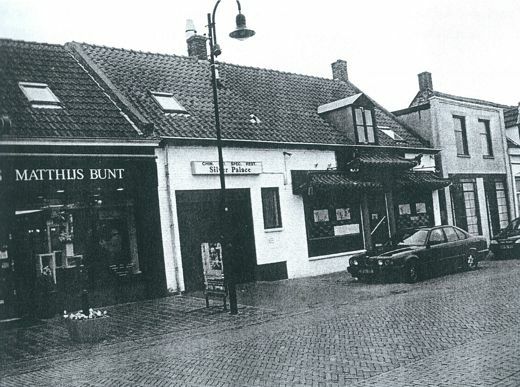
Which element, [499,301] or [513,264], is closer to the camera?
[499,301]

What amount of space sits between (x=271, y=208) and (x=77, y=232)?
21.4 feet

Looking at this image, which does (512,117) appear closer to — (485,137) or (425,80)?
(485,137)

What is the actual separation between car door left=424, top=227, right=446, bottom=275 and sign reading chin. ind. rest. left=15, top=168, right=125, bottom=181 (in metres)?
8.98

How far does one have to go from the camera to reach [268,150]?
57.4ft

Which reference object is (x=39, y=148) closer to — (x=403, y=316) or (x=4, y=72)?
(x=4, y=72)

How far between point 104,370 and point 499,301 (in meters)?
7.79

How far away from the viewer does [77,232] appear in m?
13.5

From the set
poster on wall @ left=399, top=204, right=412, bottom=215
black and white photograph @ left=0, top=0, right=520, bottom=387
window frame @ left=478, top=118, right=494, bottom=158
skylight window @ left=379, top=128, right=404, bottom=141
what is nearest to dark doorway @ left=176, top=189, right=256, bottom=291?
black and white photograph @ left=0, top=0, right=520, bottom=387

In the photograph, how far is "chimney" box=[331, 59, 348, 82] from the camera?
25.9 m

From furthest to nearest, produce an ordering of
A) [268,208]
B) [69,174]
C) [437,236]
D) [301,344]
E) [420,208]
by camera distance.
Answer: [420,208] → [268,208] → [437,236] → [69,174] → [301,344]

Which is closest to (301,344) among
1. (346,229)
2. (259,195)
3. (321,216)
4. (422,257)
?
(422,257)

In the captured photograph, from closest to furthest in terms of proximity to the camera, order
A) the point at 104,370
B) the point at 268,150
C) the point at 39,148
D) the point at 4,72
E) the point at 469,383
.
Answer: the point at 469,383 < the point at 104,370 < the point at 39,148 < the point at 4,72 < the point at 268,150

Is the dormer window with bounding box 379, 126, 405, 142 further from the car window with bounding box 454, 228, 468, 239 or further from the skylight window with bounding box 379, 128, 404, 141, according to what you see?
the car window with bounding box 454, 228, 468, 239

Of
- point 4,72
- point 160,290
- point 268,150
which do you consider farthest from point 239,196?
point 4,72
